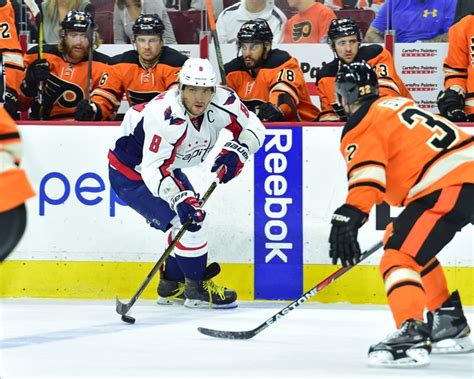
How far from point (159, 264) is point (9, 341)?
95 centimetres

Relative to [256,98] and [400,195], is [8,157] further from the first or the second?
[256,98]

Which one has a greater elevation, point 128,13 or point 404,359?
point 128,13

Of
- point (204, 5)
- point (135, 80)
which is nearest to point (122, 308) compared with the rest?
point (135, 80)

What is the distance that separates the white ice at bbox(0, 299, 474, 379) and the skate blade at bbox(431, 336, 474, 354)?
0.05 m

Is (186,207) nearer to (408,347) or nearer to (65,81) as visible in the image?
(408,347)

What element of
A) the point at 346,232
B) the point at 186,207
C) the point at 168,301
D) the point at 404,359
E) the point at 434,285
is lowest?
the point at 168,301

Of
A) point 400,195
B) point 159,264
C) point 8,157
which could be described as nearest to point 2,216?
point 8,157

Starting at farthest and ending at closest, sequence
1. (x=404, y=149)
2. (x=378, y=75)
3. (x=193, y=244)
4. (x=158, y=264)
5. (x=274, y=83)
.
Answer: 1. (x=274, y=83)
2. (x=378, y=75)
3. (x=193, y=244)
4. (x=158, y=264)
5. (x=404, y=149)

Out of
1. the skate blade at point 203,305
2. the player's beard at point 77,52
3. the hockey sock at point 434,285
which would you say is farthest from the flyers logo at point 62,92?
the hockey sock at point 434,285

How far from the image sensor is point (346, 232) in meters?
4.24

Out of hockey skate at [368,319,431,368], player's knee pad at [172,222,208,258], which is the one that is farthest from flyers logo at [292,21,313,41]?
hockey skate at [368,319,431,368]

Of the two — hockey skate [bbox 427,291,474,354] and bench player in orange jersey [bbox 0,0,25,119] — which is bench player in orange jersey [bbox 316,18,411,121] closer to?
bench player in orange jersey [bbox 0,0,25,119]

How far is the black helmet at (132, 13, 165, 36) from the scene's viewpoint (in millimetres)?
6711

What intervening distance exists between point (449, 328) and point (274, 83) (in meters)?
2.35
